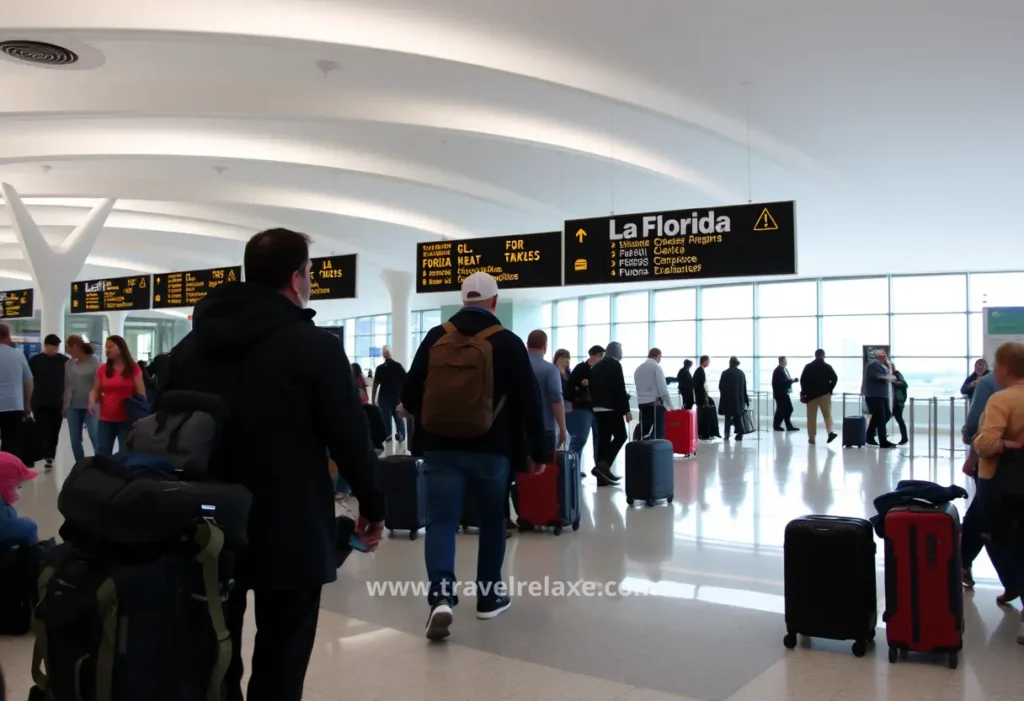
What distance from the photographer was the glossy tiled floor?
3.85 meters

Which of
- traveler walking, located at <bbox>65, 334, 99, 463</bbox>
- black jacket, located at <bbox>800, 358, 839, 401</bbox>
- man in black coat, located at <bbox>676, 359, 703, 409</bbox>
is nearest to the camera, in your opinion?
traveler walking, located at <bbox>65, 334, 99, 463</bbox>

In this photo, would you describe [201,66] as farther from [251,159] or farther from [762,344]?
[762,344]

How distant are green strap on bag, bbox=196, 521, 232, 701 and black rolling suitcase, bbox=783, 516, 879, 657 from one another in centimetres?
310

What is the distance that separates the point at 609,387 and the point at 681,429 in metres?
4.12

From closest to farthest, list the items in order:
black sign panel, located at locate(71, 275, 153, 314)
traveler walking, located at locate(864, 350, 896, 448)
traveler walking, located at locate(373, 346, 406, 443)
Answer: traveler walking, located at locate(373, 346, 406, 443) → traveler walking, located at locate(864, 350, 896, 448) → black sign panel, located at locate(71, 275, 153, 314)

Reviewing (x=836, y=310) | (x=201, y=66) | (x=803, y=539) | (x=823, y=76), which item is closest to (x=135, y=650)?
(x=803, y=539)

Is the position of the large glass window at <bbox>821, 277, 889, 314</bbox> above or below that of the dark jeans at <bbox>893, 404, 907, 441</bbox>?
above

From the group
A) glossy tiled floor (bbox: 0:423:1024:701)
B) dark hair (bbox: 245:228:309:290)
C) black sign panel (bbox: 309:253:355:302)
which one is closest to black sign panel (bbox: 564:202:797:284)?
glossy tiled floor (bbox: 0:423:1024:701)

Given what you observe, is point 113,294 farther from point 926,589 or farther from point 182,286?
point 926,589

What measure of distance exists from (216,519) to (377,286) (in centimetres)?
2974

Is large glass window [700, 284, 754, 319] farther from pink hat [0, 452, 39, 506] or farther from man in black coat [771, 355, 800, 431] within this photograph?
pink hat [0, 452, 39, 506]

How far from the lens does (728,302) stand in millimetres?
28359

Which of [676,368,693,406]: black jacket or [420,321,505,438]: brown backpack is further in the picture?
[676,368,693,406]: black jacket

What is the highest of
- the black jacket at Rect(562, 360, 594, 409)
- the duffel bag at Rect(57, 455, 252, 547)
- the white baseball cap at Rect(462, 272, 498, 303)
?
the white baseball cap at Rect(462, 272, 498, 303)
